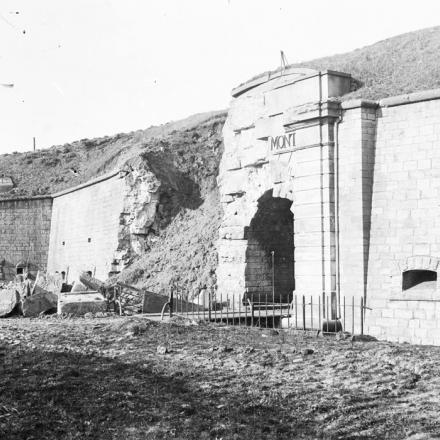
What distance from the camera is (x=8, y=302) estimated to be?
1742cm

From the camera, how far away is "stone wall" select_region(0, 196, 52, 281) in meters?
34.2

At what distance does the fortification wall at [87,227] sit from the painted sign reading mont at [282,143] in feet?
35.1

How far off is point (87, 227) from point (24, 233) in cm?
563

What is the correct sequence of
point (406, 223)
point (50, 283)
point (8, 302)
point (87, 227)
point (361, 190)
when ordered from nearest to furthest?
point (406, 223)
point (361, 190)
point (8, 302)
point (50, 283)
point (87, 227)

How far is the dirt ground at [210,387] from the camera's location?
7.70 meters

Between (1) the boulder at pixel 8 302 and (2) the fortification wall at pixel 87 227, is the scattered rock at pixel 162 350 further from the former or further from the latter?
(2) the fortification wall at pixel 87 227

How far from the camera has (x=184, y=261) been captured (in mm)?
23016

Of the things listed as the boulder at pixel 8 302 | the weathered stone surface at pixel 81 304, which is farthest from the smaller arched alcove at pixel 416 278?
the boulder at pixel 8 302

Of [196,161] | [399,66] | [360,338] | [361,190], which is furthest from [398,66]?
[196,161]

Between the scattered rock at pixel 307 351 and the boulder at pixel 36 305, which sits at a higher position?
the boulder at pixel 36 305

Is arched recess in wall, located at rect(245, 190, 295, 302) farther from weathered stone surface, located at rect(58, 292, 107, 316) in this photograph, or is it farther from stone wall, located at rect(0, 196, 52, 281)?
stone wall, located at rect(0, 196, 52, 281)

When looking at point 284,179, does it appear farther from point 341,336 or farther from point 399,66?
point 341,336

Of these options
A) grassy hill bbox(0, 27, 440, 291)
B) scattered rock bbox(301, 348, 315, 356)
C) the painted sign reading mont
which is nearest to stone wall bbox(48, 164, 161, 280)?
grassy hill bbox(0, 27, 440, 291)

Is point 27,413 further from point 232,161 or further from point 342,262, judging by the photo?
point 232,161
